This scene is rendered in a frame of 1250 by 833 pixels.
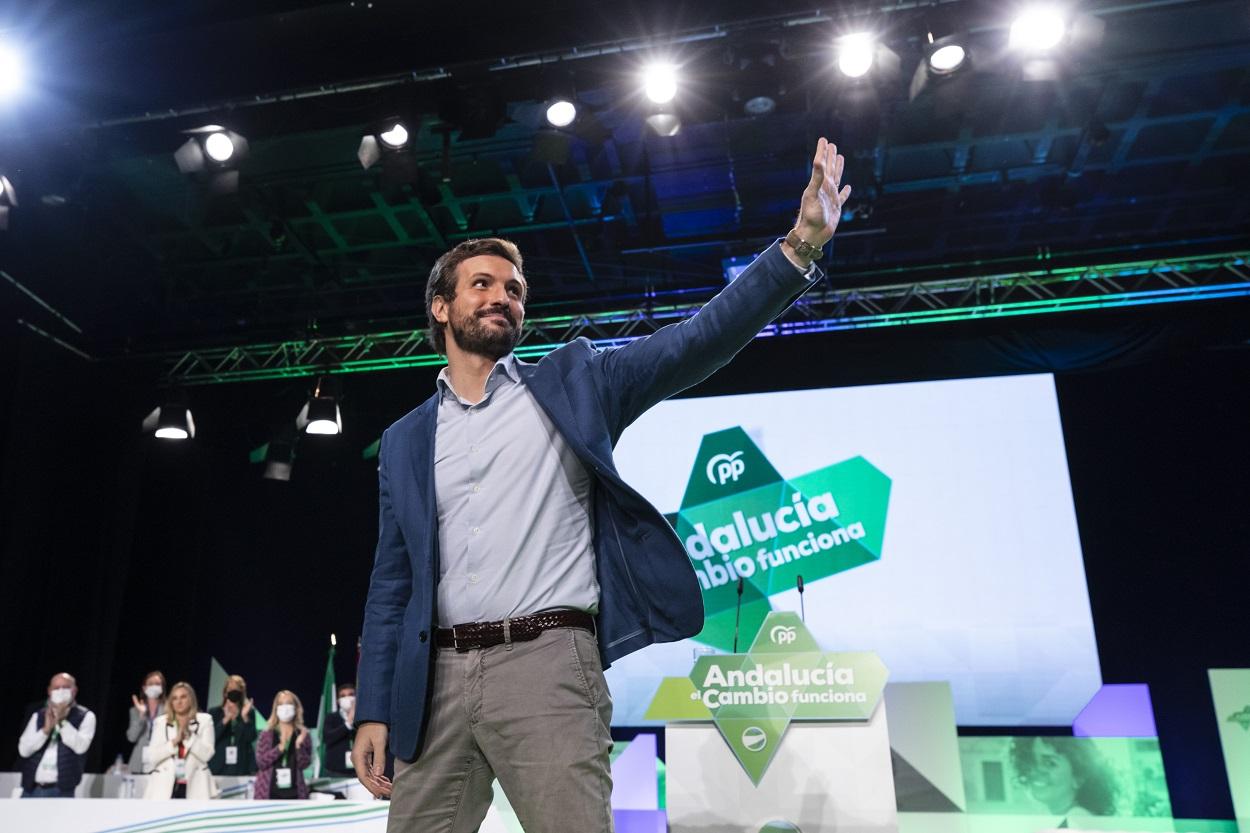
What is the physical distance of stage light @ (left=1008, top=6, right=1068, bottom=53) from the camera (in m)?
4.75

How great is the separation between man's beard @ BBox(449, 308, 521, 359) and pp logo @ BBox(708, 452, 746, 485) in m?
5.36

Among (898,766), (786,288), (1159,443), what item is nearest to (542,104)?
(786,288)

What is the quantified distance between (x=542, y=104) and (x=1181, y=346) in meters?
5.23

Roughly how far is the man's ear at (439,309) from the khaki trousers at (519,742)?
718 mm

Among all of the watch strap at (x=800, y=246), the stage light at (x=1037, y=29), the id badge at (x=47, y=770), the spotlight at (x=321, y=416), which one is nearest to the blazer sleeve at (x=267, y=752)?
the id badge at (x=47, y=770)

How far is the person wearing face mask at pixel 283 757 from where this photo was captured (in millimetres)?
6668

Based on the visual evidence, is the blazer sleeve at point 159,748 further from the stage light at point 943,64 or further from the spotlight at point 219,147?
the stage light at point 943,64

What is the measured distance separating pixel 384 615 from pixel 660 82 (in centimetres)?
412

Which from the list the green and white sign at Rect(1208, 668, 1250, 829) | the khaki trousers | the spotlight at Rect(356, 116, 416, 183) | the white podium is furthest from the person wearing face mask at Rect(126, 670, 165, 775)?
the green and white sign at Rect(1208, 668, 1250, 829)

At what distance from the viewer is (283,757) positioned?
22.2ft

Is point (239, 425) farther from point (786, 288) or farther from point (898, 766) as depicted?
point (786, 288)

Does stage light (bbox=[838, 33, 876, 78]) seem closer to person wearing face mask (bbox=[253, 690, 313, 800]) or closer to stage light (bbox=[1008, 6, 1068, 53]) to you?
stage light (bbox=[1008, 6, 1068, 53])

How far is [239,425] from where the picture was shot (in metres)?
8.77

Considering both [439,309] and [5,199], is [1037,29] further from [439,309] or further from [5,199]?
[5,199]
